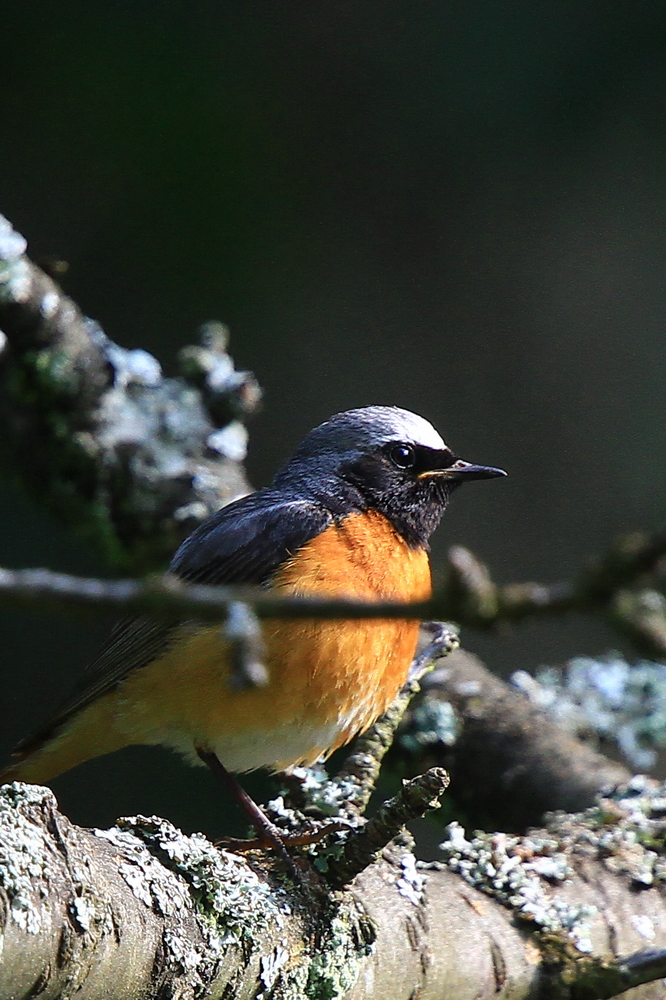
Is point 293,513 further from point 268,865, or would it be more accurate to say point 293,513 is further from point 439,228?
point 439,228

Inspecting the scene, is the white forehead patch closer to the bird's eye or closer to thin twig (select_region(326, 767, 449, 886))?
the bird's eye

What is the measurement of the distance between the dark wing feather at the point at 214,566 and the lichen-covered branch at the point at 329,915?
0.87m

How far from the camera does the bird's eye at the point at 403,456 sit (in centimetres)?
381

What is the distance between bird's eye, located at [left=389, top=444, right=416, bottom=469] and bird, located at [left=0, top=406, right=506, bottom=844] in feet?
0.05

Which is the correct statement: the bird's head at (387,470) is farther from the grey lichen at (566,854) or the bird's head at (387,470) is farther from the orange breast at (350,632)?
the grey lichen at (566,854)

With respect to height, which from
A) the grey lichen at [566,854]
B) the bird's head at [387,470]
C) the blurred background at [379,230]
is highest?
the blurred background at [379,230]

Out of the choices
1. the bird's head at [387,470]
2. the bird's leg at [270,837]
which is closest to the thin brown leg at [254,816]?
the bird's leg at [270,837]

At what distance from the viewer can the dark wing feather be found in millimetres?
3293

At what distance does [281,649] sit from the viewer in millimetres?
3014

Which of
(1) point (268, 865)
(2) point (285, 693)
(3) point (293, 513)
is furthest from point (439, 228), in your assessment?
(1) point (268, 865)

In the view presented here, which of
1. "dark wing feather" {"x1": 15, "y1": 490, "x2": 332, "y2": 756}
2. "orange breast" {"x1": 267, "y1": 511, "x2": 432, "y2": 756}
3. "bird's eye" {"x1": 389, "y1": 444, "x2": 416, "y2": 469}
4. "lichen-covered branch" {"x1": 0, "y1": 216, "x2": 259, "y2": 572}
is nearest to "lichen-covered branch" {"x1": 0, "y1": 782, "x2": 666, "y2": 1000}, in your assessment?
"orange breast" {"x1": 267, "y1": 511, "x2": 432, "y2": 756}

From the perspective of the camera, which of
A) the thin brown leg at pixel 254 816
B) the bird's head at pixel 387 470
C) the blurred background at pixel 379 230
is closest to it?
the thin brown leg at pixel 254 816

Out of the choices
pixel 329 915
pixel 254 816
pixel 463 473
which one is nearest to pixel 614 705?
pixel 463 473

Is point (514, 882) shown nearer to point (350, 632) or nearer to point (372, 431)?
point (350, 632)
